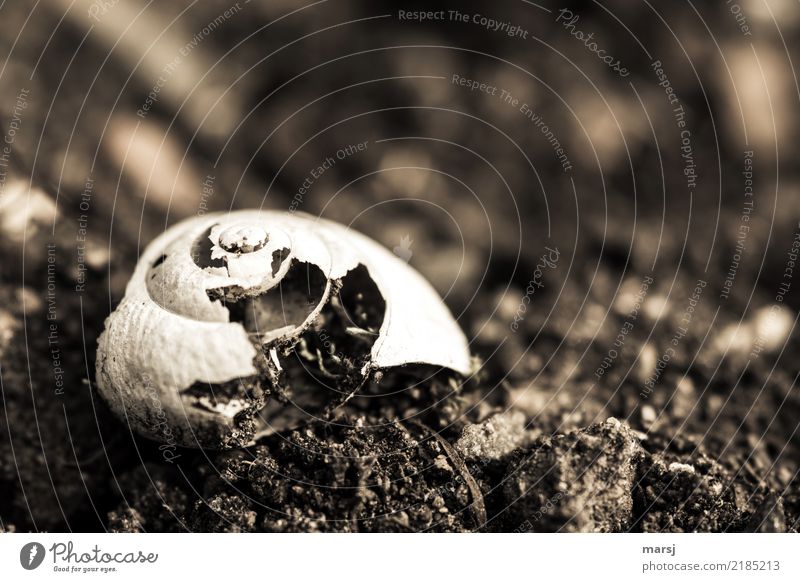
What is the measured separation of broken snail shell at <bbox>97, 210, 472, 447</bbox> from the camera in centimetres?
127

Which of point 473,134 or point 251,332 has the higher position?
point 473,134

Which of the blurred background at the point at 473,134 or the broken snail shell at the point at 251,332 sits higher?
the blurred background at the point at 473,134

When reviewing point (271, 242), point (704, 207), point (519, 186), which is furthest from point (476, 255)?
point (271, 242)

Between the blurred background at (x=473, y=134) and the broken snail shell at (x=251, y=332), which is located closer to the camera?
the broken snail shell at (x=251, y=332)

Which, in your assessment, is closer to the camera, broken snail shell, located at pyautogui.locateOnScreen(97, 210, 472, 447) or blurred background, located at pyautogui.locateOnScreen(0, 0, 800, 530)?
broken snail shell, located at pyautogui.locateOnScreen(97, 210, 472, 447)

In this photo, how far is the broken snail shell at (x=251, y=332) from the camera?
1271mm

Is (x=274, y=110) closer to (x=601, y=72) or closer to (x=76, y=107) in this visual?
(x=76, y=107)

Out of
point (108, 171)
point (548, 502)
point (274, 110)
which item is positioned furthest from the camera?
point (274, 110)

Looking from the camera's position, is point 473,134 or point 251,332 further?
point 473,134

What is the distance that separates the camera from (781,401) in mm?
1755

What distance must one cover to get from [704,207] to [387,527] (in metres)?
1.51

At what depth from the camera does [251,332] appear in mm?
1323

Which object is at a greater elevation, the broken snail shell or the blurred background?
the blurred background
